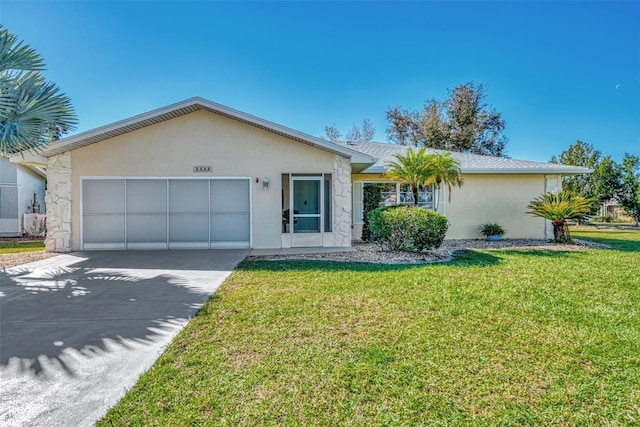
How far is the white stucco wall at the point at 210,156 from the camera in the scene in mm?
10758

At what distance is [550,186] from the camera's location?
14.4m

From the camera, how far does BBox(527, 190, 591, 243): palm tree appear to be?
11.1 meters

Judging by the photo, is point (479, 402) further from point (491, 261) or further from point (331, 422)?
point (491, 261)

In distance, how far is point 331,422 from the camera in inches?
94.8

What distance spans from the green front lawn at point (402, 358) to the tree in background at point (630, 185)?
26.2 meters

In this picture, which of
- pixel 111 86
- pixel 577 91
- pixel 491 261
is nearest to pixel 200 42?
pixel 111 86

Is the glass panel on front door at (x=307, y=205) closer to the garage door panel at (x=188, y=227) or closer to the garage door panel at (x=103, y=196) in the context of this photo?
the garage door panel at (x=188, y=227)

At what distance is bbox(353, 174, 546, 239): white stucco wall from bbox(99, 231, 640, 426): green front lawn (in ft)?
27.0

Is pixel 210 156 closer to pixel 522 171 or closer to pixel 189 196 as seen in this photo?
pixel 189 196

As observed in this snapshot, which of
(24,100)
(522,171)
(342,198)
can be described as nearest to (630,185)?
(522,171)

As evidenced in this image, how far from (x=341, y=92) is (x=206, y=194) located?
17.8 meters

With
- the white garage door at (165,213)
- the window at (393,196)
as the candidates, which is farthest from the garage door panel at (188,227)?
the window at (393,196)

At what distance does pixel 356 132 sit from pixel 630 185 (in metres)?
23.2

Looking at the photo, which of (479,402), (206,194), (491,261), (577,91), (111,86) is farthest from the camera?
(577,91)
